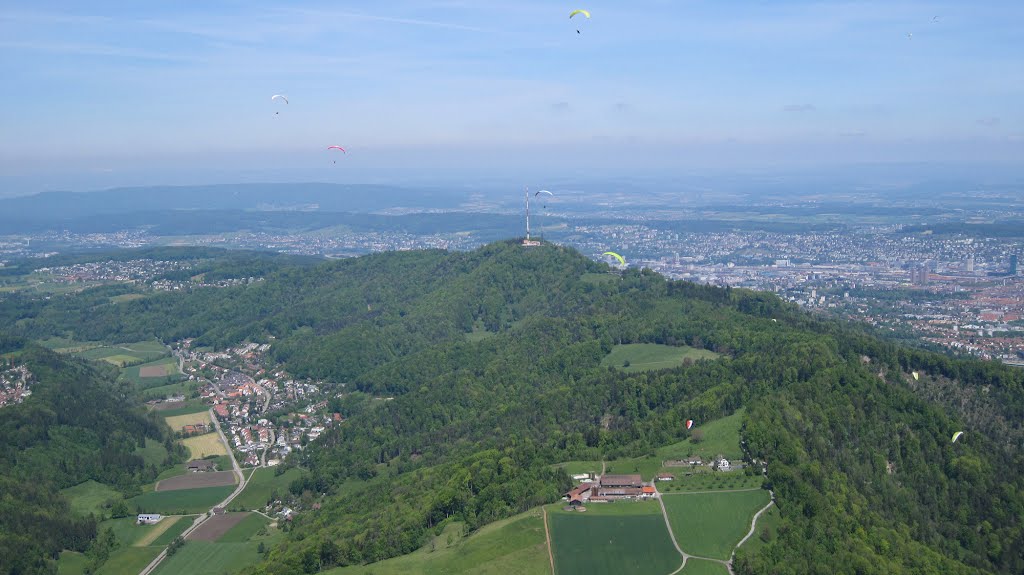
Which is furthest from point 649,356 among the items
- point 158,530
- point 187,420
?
point 187,420

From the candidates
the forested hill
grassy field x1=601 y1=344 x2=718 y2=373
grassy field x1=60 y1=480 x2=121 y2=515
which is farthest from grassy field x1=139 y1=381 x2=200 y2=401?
grassy field x1=601 y1=344 x2=718 y2=373

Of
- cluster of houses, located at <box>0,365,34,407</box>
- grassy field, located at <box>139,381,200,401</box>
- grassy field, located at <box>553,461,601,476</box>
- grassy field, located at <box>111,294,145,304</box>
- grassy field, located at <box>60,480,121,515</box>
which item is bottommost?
grassy field, located at <box>60,480,121,515</box>

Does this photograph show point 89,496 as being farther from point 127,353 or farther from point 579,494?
point 127,353

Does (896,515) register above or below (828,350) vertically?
below

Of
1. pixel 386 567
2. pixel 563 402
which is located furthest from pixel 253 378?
pixel 386 567

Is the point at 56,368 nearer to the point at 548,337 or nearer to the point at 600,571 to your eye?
the point at 548,337

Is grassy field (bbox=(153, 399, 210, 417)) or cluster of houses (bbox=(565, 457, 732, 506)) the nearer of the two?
cluster of houses (bbox=(565, 457, 732, 506))

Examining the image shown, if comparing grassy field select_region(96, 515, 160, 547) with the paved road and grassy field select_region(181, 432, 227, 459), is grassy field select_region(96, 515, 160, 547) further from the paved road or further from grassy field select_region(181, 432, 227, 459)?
grassy field select_region(181, 432, 227, 459)

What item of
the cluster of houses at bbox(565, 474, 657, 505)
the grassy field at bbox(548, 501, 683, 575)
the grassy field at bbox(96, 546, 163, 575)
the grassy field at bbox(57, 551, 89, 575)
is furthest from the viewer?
the grassy field at bbox(96, 546, 163, 575)
